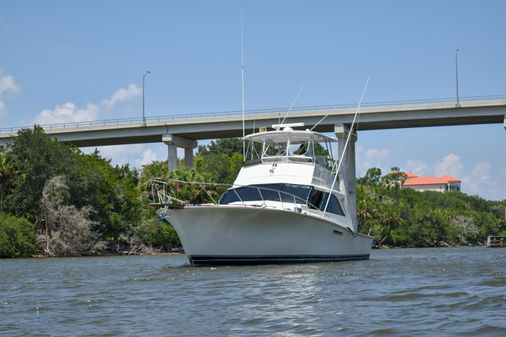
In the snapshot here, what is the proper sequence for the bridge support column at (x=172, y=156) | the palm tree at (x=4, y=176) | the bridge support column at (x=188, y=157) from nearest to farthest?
the palm tree at (x=4, y=176) → the bridge support column at (x=172, y=156) → the bridge support column at (x=188, y=157)

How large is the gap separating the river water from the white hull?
274 centimetres

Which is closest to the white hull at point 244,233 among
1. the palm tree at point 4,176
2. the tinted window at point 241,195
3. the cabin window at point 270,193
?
the cabin window at point 270,193

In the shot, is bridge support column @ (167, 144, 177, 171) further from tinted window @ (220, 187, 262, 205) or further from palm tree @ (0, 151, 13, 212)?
tinted window @ (220, 187, 262, 205)

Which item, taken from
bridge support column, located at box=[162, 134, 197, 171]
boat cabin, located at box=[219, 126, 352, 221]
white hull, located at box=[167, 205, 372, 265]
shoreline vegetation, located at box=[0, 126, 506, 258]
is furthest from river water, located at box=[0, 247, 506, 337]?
bridge support column, located at box=[162, 134, 197, 171]

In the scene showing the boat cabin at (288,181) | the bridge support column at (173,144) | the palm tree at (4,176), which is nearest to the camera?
the boat cabin at (288,181)

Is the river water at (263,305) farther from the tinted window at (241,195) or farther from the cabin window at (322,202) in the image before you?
the cabin window at (322,202)

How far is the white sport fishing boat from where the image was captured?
2428cm

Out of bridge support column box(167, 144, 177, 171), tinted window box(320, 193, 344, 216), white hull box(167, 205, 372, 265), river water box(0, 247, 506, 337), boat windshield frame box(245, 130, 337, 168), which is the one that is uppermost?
bridge support column box(167, 144, 177, 171)

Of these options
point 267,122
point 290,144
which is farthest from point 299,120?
point 290,144

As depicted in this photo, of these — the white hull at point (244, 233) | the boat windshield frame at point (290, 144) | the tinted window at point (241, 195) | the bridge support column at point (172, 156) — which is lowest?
the white hull at point (244, 233)

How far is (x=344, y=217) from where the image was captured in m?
29.6

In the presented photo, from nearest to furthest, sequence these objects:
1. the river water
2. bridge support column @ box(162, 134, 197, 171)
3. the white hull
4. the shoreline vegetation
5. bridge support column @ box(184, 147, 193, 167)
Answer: the river water → the white hull → the shoreline vegetation → bridge support column @ box(162, 134, 197, 171) → bridge support column @ box(184, 147, 193, 167)

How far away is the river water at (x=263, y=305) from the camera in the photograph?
11.6 metres

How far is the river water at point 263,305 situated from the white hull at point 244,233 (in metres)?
2.74
